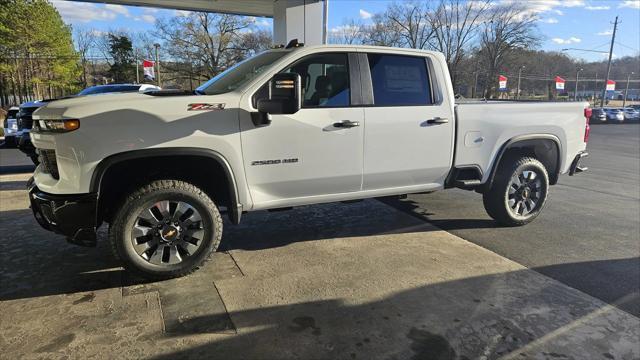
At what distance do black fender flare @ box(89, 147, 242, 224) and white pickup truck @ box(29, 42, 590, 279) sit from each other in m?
0.01

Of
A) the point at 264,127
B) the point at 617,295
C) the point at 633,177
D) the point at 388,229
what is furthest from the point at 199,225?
the point at 633,177

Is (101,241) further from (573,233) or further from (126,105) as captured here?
(573,233)

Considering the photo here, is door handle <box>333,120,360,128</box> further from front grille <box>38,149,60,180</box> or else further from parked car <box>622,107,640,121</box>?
parked car <box>622,107,640,121</box>

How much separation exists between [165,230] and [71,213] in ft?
2.33

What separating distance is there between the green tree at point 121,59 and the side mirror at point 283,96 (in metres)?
51.1

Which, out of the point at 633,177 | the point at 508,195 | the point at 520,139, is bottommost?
the point at 633,177

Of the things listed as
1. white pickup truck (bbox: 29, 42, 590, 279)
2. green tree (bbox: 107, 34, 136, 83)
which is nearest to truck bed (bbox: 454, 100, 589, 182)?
white pickup truck (bbox: 29, 42, 590, 279)

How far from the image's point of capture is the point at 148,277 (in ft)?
12.1

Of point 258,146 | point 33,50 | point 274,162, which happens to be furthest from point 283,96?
point 33,50

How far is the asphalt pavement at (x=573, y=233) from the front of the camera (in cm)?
400

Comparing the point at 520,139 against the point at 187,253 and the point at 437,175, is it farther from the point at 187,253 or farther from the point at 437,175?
the point at 187,253

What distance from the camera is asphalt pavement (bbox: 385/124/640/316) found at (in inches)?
157

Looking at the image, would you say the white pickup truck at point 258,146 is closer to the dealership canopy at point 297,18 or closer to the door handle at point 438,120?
the door handle at point 438,120

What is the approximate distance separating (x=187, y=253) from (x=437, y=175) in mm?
2769
